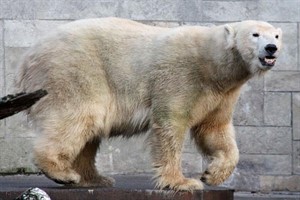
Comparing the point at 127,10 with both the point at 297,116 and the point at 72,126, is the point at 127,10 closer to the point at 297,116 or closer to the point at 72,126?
the point at 297,116

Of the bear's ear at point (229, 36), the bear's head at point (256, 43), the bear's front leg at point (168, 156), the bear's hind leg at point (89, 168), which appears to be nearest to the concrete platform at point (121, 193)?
the bear's front leg at point (168, 156)

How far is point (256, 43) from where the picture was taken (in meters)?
8.18

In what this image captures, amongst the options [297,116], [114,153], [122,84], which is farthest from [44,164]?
[297,116]

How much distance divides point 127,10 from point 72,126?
3.50 metres

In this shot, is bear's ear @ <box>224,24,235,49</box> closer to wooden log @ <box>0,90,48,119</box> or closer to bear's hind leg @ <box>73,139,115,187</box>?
bear's hind leg @ <box>73,139,115,187</box>

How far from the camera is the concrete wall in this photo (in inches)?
455

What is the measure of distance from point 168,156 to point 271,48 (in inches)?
46.3

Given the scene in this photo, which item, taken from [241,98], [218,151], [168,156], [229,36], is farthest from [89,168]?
[241,98]

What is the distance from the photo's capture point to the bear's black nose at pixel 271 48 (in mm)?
8031

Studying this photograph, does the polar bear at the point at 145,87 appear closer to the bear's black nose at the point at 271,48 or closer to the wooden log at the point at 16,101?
the bear's black nose at the point at 271,48

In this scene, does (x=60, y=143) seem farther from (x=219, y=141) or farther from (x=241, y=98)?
(x=241, y=98)

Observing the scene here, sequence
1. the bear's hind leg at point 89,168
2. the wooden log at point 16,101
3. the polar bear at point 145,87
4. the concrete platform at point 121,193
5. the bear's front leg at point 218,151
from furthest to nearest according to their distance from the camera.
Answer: the bear's hind leg at point 89,168
the bear's front leg at point 218,151
the polar bear at point 145,87
the concrete platform at point 121,193
the wooden log at point 16,101

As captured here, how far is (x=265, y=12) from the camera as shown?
38.1 ft

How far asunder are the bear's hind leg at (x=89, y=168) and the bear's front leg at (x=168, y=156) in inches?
25.2
